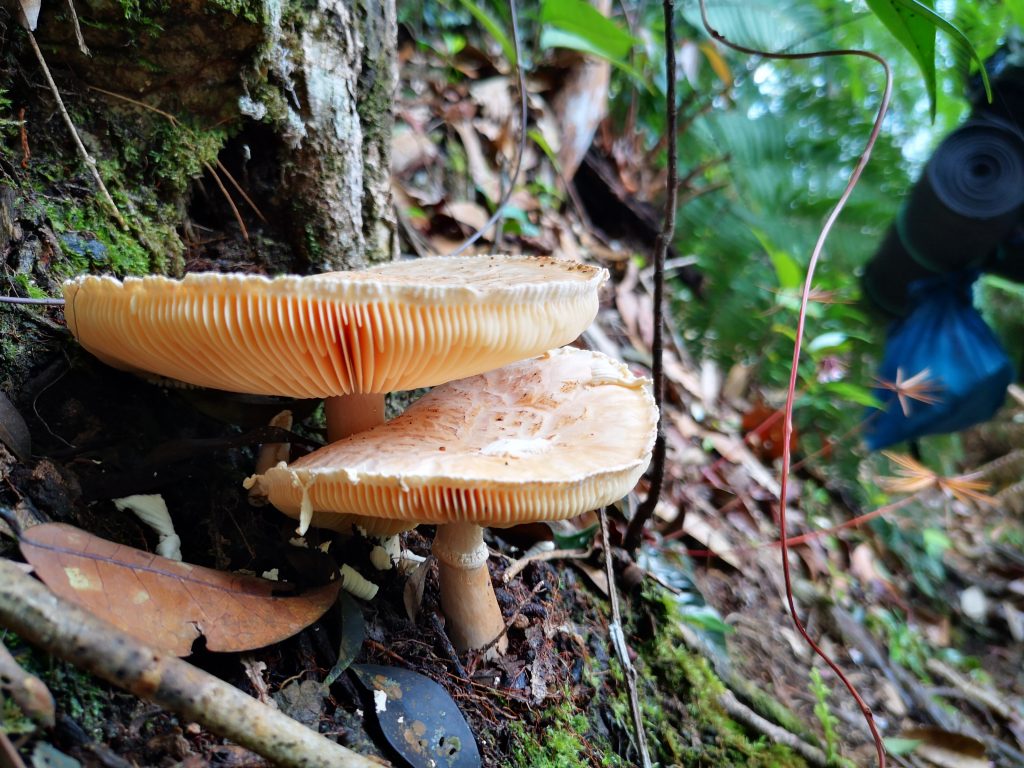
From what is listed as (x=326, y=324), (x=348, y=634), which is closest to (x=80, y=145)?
(x=326, y=324)

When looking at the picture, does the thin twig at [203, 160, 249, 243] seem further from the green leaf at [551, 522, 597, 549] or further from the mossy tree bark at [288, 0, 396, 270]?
the green leaf at [551, 522, 597, 549]

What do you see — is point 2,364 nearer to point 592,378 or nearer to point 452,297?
point 452,297

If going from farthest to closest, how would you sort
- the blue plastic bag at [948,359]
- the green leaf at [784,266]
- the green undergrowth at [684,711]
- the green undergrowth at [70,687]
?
the blue plastic bag at [948,359] < the green leaf at [784,266] < the green undergrowth at [684,711] < the green undergrowth at [70,687]

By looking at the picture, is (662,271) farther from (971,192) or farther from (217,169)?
(971,192)

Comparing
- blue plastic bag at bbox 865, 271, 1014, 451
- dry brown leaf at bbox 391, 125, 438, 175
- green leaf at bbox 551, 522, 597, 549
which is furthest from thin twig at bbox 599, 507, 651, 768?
blue plastic bag at bbox 865, 271, 1014, 451

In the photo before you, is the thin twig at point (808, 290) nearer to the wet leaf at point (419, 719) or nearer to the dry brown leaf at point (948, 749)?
the wet leaf at point (419, 719)

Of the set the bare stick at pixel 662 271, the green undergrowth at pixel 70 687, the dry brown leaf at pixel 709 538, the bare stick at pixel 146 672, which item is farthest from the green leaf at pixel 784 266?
the green undergrowth at pixel 70 687

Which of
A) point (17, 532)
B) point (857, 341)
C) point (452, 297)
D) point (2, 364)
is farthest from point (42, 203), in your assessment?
point (857, 341)
